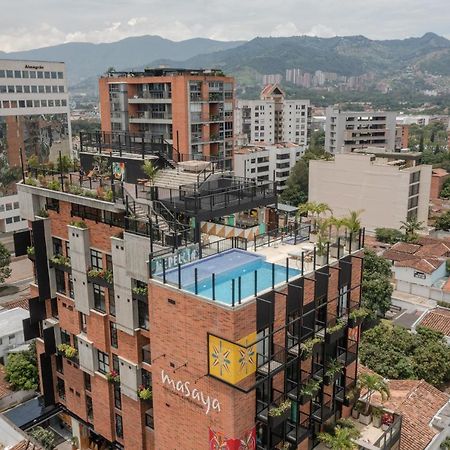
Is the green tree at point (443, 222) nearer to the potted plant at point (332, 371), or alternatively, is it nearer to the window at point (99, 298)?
the potted plant at point (332, 371)

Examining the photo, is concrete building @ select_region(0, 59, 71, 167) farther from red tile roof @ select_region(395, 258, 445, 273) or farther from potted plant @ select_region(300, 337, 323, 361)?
potted plant @ select_region(300, 337, 323, 361)

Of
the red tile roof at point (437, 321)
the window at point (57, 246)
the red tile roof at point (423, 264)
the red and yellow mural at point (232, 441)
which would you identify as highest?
the window at point (57, 246)

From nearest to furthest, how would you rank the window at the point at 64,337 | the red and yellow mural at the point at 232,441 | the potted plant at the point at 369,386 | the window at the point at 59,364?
the red and yellow mural at the point at 232,441
the potted plant at the point at 369,386
the window at the point at 64,337
the window at the point at 59,364

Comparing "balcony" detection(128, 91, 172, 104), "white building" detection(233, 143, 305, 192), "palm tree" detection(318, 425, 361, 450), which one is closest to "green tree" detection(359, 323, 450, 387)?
"palm tree" detection(318, 425, 361, 450)

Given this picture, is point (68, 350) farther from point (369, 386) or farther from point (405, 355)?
point (405, 355)

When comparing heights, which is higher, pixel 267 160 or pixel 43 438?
pixel 267 160

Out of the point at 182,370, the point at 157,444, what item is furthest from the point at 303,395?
the point at 157,444

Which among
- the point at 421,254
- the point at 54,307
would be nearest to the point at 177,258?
the point at 54,307

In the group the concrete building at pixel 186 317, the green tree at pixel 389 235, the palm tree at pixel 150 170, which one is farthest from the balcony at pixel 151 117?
the palm tree at pixel 150 170
